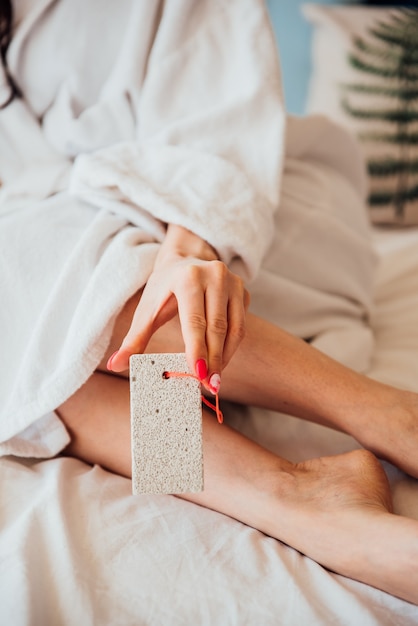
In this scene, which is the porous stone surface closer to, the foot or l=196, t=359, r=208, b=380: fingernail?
l=196, t=359, r=208, b=380: fingernail

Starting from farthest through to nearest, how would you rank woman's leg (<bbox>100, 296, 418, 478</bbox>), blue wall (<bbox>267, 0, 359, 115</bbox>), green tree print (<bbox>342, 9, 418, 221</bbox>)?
blue wall (<bbox>267, 0, 359, 115</bbox>) < green tree print (<bbox>342, 9, 418, 221</bbox>) < woman's leg (<bbox>100, 296, 418, 478</bbox>)

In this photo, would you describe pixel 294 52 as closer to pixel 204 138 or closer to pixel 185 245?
pixel 204 138

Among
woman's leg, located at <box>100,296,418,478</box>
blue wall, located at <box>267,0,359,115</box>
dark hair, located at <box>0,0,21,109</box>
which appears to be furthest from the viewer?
blue wall, located at <box>267,0,359,115</box>

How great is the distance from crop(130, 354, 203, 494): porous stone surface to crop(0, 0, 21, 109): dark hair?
669mm

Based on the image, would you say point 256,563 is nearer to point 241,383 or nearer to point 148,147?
point 241,383

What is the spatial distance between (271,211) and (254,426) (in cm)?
29

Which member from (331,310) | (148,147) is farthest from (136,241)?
(331,310)

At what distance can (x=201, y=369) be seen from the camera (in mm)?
529

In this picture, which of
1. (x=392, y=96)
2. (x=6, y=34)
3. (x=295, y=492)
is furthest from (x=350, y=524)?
(x=392, y=96)

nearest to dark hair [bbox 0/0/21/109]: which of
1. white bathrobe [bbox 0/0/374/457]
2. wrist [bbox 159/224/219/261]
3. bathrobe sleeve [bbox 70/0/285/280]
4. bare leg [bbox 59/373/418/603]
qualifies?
white bathrobe [bbox 0/0/374/457]

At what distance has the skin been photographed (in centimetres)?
57

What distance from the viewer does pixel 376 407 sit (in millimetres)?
705

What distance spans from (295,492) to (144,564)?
6.5 inches

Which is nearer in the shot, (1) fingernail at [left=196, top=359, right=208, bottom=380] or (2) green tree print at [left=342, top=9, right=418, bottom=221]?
(1) fingernail at [left=196, top=359, right=208, bottom=380]
